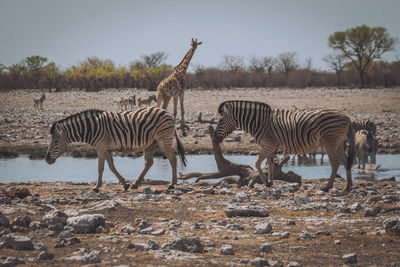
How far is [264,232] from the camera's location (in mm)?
7258

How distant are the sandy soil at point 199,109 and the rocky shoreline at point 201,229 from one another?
365 inches

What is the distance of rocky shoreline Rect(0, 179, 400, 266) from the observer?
19.8 feet

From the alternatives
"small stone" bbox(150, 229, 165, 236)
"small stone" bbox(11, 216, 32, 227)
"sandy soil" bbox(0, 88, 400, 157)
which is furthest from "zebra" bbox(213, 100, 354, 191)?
"sandy soil" bbox(0, 88, 400, 157)

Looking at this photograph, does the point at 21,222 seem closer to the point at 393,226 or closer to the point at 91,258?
the point at 91,258

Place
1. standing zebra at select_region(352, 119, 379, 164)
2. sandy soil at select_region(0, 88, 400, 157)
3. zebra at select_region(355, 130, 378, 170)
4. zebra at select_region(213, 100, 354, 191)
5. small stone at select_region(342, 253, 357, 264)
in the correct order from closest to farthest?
1. small stone at select_region(342, 253, 357, 264)
2. zebra at select_region(213, 100, 354, 191)
3. zebra at select_region(355, 130, 378, 170)
4. standing zebra at select_region(352, 119, 379, 164)
5. sandy soil at select_region(0, 88, 400, 157)

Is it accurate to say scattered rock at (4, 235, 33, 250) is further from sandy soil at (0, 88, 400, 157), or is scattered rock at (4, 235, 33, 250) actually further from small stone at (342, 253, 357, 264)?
sandy soil at (0, 88, 400, 157)

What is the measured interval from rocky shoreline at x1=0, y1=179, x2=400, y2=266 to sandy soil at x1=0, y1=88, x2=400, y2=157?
9.27 metres

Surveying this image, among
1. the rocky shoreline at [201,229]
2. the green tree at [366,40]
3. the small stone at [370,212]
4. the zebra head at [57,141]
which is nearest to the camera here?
the rocky shoreline at [201,229]

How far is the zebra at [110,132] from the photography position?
439 inches

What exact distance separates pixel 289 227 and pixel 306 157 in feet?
43.3

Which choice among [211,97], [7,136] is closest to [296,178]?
[7,136]

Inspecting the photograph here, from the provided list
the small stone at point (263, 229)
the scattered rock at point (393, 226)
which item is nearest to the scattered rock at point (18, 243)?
the small stone at point (263, 229)

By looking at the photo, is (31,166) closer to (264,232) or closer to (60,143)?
(60,143)

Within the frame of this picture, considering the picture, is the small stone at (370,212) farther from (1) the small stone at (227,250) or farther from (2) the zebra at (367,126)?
(2) the zebra at (367,126)
